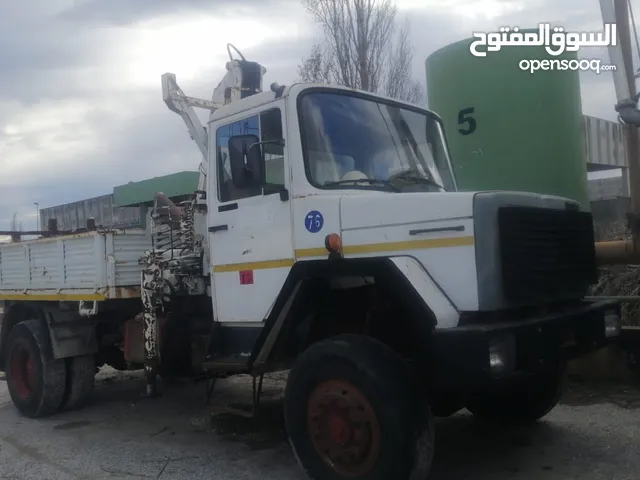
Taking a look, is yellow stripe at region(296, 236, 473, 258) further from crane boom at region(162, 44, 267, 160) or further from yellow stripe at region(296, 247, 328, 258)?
crane boom at region(162, 44, 267, 160)

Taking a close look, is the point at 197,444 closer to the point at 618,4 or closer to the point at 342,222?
the point at 342,222

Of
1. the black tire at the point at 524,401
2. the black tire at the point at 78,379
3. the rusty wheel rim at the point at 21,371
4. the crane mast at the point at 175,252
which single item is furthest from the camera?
the rusty wheel rim at the point at 21,371

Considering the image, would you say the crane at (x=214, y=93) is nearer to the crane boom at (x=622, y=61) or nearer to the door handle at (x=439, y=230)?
the door handle at (x=439, y=230)

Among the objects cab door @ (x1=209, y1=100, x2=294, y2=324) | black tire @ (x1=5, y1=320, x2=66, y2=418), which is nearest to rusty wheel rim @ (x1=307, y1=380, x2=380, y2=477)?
cab door @ (x1=209, y1=100, x2=294, y2=324)

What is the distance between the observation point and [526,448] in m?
5.58

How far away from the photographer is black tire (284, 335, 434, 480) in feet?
13.5

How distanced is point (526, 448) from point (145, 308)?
140 inches

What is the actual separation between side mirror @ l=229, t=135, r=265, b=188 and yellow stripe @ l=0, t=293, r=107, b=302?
2.44 meters

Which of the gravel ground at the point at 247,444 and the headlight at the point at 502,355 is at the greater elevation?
the headlight at the point at 502,355

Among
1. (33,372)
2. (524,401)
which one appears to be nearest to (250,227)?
(524,401)

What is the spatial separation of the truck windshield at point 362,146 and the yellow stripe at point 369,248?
50cm

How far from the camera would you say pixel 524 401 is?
595 cm

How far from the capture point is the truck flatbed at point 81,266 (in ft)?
22.0

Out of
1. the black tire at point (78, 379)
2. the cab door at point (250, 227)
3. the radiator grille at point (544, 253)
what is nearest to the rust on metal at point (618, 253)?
the radiator grille at point (544, 253)
